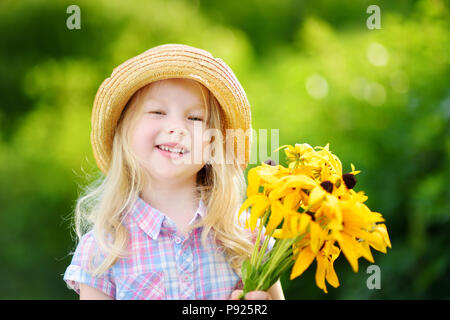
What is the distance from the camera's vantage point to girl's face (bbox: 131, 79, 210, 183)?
46.0 inches

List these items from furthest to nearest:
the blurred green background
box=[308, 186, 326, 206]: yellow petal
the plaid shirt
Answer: the blurred green background, the plaid shirt, box=[308, 186, 326, 206]: yellow petal

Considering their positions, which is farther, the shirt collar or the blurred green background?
the blurred green background

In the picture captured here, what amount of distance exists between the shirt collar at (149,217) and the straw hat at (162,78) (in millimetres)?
193

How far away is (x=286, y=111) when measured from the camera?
2.62 meters

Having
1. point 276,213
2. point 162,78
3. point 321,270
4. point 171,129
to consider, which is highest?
point 162,78

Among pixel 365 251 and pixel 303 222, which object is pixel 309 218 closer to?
pixel 303 222

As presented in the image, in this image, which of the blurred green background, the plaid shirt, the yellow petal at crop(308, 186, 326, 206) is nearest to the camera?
the yellow petal at crop(308, 186, 326, 206)

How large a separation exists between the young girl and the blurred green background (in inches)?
38.0

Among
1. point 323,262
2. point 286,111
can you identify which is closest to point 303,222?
point 323,262

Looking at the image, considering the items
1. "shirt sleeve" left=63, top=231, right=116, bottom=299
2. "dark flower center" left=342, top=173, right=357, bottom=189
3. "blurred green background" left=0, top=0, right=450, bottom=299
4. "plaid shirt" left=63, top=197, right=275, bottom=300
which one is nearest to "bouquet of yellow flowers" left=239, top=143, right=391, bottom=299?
"dark flower center" left=342, top=173, right=357, bottom=189

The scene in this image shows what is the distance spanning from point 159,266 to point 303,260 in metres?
0.39

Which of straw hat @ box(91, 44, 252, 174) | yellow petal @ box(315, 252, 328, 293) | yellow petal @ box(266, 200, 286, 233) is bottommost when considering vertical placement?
yellow petal @ box(315, 252, 328, 293)

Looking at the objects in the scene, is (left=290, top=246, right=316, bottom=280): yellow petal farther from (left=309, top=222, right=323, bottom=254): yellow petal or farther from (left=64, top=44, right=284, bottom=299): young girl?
→ (left=64, top=44, right=284, bottom=299): young girl
